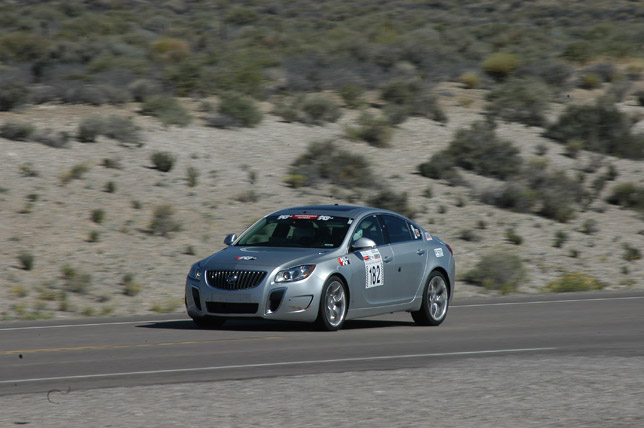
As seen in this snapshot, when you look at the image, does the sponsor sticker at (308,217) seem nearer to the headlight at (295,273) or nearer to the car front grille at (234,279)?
the headlight at (295,273)

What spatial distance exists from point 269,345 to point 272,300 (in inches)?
41.0

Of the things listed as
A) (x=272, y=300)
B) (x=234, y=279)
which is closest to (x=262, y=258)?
(x=234, y=279)

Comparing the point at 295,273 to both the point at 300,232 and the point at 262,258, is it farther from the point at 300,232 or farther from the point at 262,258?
the point at 300,232

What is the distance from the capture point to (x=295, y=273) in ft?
44.6

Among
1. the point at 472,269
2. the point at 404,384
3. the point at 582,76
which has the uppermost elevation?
the point at 582,76

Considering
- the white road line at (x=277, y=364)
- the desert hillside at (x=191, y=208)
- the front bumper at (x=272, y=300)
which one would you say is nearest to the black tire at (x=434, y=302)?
the front bumper at (x=272, y=300)

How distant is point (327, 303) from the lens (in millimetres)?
13828

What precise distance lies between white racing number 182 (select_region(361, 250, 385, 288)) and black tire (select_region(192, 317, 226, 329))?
1.96 meters

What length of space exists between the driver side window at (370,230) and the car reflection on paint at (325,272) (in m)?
0.02

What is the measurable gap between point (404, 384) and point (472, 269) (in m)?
16.3

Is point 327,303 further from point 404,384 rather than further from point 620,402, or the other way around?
point 620,402

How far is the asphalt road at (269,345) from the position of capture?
10.5 metres

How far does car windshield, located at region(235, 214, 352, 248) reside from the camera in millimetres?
14383

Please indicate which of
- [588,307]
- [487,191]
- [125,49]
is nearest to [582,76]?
[487,191]
